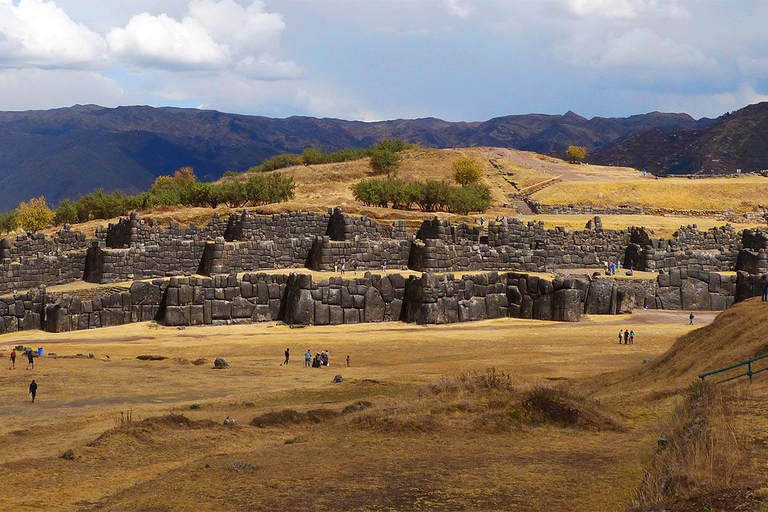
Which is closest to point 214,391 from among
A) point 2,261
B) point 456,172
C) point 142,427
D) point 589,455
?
point 142,427

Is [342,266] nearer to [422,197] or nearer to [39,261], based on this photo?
[39,261]

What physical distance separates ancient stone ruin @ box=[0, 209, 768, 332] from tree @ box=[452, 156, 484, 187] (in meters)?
24.6

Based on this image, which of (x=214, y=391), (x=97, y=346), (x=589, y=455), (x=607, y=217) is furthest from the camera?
(x=607, y=217)

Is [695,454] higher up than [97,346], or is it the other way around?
[695,454]

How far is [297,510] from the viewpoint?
13.1 metres

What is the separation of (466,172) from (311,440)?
215 feet

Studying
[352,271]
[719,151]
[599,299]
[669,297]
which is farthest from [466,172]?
[719,151]

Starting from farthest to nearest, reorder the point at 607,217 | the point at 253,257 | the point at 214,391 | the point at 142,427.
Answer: the point at 607,217 → the point at 253,257 → the point at 214,391 → the point at 142,427

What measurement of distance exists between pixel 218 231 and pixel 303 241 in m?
5.94

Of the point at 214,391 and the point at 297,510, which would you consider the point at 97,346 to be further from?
the point at 297,510

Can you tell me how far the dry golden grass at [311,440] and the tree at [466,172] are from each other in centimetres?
4986

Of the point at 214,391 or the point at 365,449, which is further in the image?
the point at 214,391

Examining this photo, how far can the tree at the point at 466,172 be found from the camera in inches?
3216

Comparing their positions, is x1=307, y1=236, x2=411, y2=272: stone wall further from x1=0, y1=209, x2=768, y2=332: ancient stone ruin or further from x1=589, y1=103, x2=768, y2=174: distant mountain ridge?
x1=589, y1=103, x2=768, y2=174: distant mountain ridge
